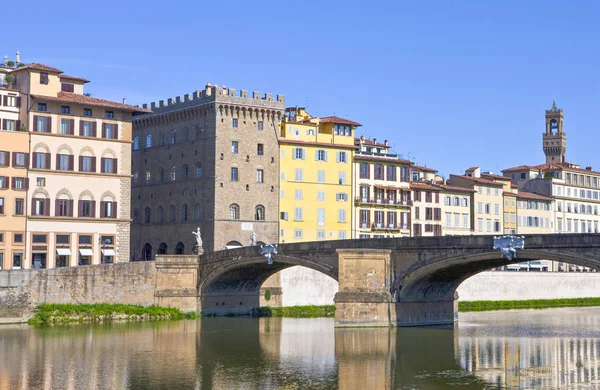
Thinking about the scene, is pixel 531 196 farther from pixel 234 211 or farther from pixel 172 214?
pixel 172 214

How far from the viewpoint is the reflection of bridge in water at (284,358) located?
45.7 m

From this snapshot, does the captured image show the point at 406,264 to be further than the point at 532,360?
Yes

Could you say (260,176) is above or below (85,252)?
above

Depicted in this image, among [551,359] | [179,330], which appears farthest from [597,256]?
[179,330]

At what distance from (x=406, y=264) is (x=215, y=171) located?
103 feet

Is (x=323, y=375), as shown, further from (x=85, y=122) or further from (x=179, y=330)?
(x=85, y=122)

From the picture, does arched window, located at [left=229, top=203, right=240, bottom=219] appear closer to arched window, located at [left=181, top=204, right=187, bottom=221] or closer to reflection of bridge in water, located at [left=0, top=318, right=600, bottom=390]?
arched window, located at [left=181, top=204, right=187, bottom=221]

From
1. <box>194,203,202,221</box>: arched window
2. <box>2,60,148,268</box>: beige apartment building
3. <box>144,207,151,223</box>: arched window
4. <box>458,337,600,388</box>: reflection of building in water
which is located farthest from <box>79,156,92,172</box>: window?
<box>458,337,600,388</box>: reflection of building in water

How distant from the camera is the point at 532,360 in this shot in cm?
5312

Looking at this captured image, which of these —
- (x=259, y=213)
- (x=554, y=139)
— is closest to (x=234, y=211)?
(x=259, y=213)

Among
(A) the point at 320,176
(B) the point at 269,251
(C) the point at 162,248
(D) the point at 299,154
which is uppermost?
(D) the point at 299,154

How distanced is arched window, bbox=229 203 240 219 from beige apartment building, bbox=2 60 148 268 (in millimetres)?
13513

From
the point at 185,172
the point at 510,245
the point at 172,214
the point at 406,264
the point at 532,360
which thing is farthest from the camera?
the point at 172,214

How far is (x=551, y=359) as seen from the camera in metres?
53.6
